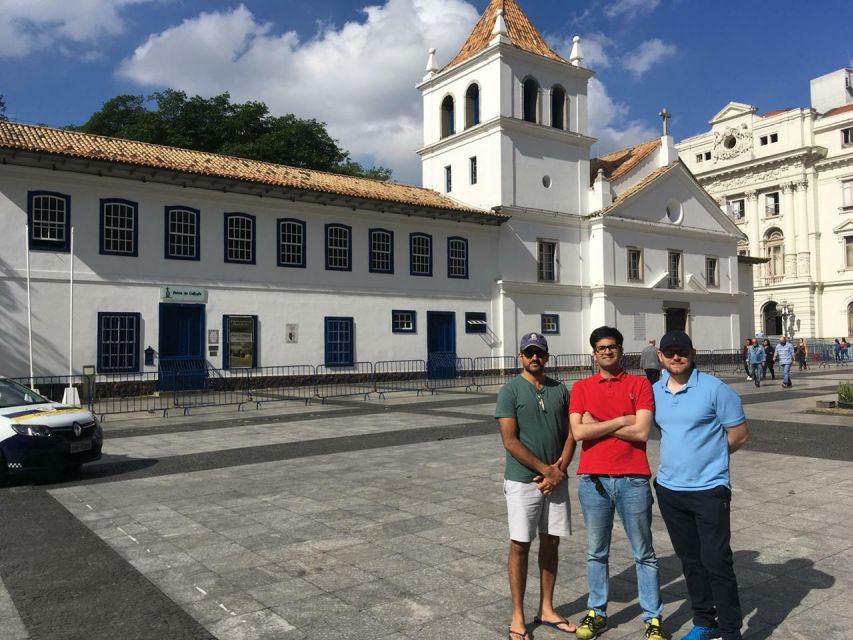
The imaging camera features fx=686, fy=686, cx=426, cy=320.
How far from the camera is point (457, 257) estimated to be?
29391mm

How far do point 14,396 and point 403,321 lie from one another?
1845cm

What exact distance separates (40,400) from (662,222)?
104ft

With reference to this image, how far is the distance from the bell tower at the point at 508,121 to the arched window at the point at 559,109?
48 mm

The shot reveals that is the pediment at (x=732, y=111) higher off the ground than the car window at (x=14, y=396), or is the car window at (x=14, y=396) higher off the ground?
the pediment at (x=732, y=111)

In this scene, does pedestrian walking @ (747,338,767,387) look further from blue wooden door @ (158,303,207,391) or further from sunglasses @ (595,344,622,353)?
sunglasses @ (595,344,622,353)

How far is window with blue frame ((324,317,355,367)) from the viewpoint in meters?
25.6

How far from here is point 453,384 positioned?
982 inches

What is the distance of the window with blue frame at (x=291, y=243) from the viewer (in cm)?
2489

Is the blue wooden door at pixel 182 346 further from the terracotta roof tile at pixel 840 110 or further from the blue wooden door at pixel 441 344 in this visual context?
the terracotta roof tile at pixel 840 110

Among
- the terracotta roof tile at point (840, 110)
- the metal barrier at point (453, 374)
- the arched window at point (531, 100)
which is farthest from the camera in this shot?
the terracotta roof tile at point (840, 110)

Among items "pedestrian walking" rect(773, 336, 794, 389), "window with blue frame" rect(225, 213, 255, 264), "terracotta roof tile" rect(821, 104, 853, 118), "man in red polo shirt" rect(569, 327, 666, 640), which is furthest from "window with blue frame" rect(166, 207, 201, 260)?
"terracotta roof tile" rect(821, 104, 853, 118)

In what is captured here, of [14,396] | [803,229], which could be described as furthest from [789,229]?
[14,396]

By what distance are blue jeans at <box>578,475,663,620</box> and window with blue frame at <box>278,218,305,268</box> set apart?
2174 cm

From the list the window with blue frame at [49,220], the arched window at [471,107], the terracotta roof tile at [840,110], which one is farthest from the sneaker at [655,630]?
the terracotta roof tile at [840,110]
